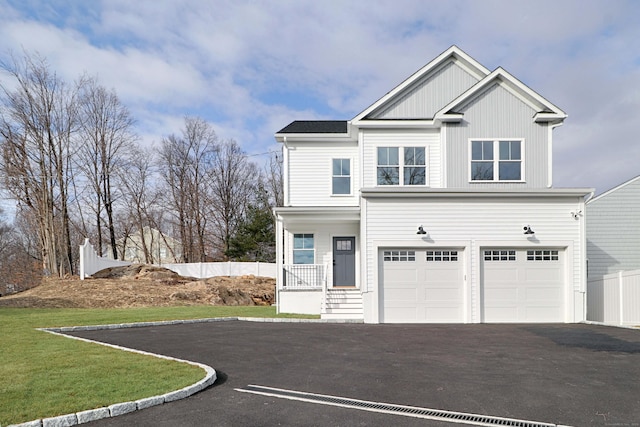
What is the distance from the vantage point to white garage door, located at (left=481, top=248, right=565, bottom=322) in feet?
49.8

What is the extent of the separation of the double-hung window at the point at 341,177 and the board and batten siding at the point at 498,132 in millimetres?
4348

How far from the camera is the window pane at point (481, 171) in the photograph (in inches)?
682

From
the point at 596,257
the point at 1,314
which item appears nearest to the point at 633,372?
the point at 596,257

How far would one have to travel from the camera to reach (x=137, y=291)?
23391mm

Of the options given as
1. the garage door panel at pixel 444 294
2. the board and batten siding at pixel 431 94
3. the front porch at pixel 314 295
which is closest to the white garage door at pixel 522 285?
the garage door panel at pixel 444 294

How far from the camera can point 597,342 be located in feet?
35.2

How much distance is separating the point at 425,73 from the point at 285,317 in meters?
10.8

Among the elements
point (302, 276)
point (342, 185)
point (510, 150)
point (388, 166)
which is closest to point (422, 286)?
point (302, 276)

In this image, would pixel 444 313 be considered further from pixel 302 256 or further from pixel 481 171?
pixel 302 256

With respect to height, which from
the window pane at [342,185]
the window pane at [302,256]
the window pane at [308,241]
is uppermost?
the window pane at [342,185]

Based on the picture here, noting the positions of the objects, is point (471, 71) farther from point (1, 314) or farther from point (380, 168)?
point (1, 314)

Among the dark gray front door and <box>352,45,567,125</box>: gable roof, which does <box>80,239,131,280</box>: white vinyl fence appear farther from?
<box>352,45,567,125</box>: gable roof

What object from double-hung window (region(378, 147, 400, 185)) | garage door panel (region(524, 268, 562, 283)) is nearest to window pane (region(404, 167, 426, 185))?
double-hung window (region(378, 147, 400, 185))

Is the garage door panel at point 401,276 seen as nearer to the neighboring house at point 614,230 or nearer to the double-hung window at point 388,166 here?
the double-hung window at point 388,166
